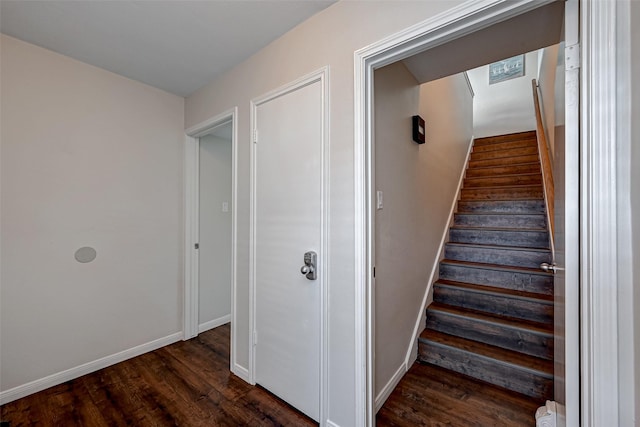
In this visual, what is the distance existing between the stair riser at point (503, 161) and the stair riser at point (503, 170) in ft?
0.47

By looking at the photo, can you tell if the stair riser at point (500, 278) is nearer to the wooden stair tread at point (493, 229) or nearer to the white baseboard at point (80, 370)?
the wooden stair tread at point (493, 229)

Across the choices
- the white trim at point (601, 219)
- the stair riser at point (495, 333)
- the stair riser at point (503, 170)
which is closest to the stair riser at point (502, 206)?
the stair riser at point (503, 170)

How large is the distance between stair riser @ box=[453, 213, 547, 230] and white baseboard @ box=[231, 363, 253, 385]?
2697 mm

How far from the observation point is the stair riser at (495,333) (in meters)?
1.90

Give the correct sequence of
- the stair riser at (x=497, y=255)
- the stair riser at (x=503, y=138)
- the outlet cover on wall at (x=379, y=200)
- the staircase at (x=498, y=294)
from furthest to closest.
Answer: the stair riser at (x=503, y=138) → the stair riser at (x=497, y=255) → the staircase at (x=498, y=294) → the outlet cover on wall at (x=379, y=200)

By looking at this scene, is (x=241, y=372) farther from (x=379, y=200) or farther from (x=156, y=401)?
(x=379, y=200)

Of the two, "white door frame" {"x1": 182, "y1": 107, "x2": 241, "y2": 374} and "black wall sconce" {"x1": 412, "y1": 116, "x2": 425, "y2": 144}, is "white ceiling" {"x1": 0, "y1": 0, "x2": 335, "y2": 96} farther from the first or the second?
"black wall sconce" {"x1": 412, "y1": 116, "x2": 425, "y2": 144}

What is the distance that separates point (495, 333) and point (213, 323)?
2.69 metres

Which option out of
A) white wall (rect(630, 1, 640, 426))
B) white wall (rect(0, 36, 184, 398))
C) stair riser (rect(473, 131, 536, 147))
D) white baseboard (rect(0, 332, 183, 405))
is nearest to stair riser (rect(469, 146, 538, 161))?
stair riser (rect(473, 131, 536, 147))

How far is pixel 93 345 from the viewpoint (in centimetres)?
211

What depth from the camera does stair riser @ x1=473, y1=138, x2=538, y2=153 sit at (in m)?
3.91

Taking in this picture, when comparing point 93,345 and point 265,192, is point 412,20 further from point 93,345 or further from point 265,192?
point 93,345

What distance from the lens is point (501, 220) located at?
2.88m

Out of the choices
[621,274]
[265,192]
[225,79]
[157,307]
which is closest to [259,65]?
[225,79]
